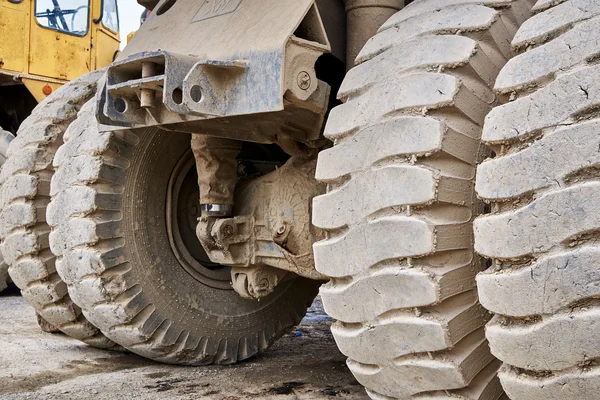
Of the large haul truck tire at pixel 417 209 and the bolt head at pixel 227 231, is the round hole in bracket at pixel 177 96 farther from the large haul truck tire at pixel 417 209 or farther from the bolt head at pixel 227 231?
the bolt head at pixel 227 231

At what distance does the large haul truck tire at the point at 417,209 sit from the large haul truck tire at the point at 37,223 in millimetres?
1944

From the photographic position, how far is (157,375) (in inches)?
124

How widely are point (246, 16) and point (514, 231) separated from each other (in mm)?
1187

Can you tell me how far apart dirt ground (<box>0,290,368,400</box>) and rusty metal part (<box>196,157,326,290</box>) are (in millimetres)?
473

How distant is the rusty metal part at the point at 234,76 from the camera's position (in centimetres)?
210

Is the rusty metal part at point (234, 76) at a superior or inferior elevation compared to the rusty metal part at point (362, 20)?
inferior

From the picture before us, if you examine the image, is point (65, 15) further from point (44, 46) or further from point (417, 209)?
point (417, 209)

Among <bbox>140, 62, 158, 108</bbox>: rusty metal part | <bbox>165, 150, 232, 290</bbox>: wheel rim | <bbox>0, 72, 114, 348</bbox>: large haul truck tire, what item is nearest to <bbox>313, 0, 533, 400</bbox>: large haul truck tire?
<bbox>140, 62, 158, 108</bbox>: rusty metal part

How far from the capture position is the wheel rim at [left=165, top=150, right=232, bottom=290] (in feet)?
10.9

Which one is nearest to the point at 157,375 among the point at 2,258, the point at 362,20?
the point at 362,20

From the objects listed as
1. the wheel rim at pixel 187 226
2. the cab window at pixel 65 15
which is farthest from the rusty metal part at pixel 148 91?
the cab window at pixel 65 15

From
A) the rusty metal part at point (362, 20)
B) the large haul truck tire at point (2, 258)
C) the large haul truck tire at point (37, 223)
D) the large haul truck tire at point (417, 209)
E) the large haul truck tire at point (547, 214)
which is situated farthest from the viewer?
the large haul truck tire at point (2, 258)

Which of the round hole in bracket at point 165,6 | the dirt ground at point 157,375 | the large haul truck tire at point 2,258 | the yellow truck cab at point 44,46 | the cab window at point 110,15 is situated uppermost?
the cab window at point 110,15

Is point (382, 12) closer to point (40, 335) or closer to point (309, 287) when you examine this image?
point (309, 287)
